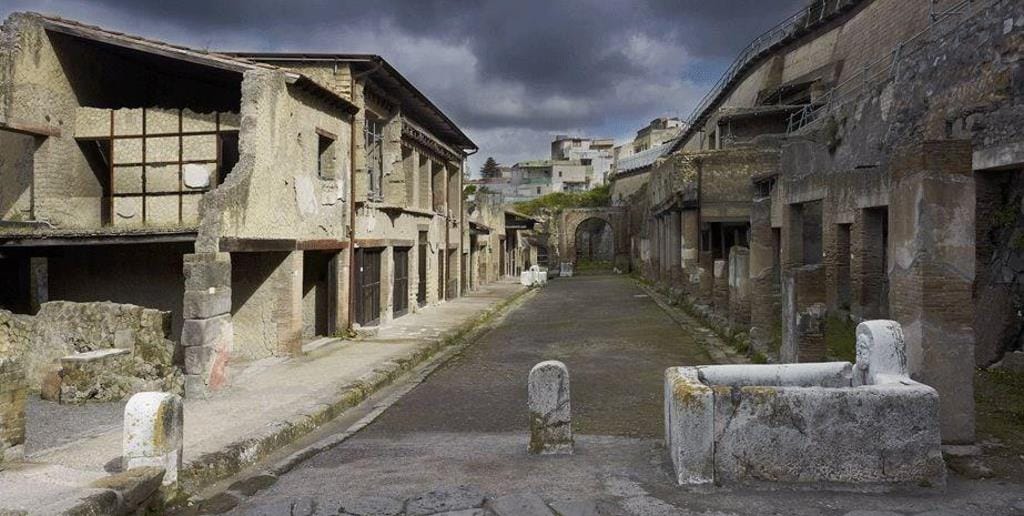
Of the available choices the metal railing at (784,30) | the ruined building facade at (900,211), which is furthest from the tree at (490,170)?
the ruined building facade at (900,211)

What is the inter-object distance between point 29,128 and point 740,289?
1190cm

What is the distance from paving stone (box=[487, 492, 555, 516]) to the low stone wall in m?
5.46

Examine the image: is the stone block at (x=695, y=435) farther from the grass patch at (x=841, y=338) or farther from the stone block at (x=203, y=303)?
the stone block at (x=203, y=303)

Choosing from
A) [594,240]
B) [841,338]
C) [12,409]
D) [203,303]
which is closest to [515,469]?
[12,409]

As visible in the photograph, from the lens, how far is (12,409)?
6297mm

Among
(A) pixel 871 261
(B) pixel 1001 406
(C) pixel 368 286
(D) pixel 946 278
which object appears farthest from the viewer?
(C) pixel 368 286

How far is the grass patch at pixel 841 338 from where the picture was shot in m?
9.69

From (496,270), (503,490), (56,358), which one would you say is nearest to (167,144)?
(56,358)

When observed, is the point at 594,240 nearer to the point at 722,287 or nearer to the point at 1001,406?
the point at 722,287

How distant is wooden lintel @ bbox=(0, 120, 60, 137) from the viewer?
10.9m

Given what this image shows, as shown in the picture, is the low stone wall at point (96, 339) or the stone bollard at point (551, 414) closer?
the stone bollard at point (551, 414)

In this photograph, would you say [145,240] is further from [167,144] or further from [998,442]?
[998,442]

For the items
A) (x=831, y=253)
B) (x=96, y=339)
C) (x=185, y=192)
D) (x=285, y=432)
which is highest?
(x=185, y=192)

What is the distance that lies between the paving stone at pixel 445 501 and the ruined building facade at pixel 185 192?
4.92 metres
